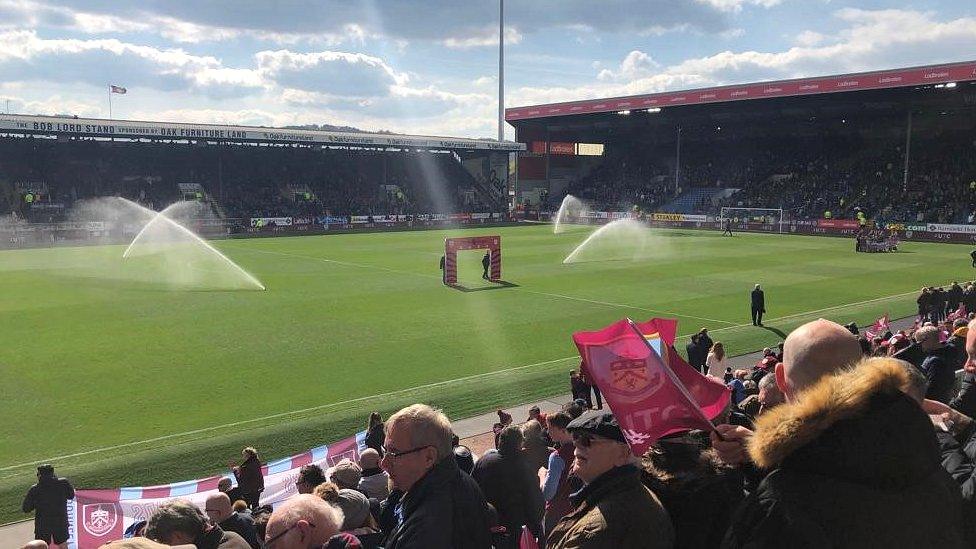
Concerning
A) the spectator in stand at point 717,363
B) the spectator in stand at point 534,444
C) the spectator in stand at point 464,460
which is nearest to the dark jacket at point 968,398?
the spectator in stand at point 534,444

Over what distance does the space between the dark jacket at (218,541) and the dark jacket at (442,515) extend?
3.34ft

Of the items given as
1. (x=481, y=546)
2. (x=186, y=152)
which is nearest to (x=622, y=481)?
(x=481, y=546)

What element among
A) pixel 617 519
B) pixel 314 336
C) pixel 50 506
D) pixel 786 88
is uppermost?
pixel 786 88

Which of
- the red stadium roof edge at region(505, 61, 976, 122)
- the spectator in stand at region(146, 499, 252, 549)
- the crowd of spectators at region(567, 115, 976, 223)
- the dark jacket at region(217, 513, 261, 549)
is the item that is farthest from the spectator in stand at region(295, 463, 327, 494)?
the crowd of spectators at region(567, 115, 976, 223)

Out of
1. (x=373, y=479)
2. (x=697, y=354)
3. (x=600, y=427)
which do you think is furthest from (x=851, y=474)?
(x=697, y=354)

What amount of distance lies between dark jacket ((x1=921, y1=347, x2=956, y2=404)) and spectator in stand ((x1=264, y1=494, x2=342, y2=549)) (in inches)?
232

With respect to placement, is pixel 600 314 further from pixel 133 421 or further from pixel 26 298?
pixel 26 298

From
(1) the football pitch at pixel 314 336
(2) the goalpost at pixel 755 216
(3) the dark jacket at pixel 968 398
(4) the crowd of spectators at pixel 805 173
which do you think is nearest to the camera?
(3) the dark jacket at pixel 968 398

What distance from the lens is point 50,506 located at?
8.38 metres

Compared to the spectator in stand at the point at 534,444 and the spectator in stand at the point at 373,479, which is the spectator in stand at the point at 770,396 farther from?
the spectator in stand at the point at 373,479

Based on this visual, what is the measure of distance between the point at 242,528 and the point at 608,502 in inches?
142

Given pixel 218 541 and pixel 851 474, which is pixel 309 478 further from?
pixel 851 474

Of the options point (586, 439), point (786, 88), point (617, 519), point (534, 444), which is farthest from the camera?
point (786, 88)

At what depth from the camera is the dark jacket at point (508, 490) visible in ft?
18.6
